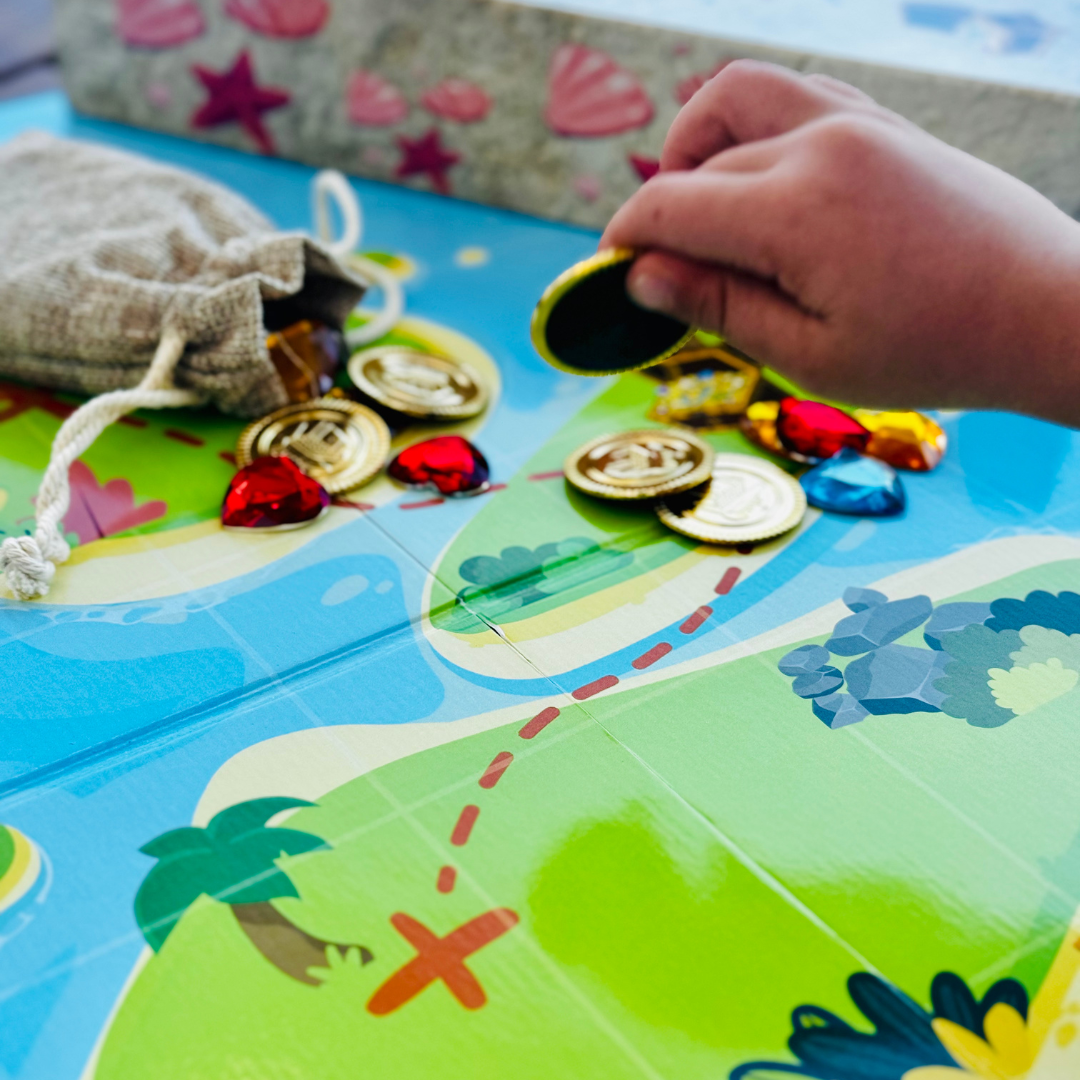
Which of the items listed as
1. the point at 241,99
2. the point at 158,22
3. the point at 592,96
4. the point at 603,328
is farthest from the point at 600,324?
the point at 158,22

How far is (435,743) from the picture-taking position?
56cm

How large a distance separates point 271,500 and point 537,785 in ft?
0.93

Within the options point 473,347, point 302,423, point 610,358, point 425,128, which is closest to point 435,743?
point 610,358

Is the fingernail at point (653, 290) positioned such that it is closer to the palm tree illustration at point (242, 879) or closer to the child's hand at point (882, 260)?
the child's hand at point (882, 260)

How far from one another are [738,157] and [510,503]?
338 mm

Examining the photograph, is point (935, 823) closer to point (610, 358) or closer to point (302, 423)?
point (610, 358)

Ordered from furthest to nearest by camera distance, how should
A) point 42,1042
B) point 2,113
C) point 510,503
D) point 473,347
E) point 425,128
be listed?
point 2,113, point 425,128, point 473,347, point 510,503, point 42,1042

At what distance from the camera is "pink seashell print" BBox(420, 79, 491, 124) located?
115 centimetres

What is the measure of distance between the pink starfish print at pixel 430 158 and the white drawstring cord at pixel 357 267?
19cm

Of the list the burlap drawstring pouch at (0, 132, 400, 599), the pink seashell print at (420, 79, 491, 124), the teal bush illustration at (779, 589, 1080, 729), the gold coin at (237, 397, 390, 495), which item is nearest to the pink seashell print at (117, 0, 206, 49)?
the pink seashell print at (420, 79, 491, 124)

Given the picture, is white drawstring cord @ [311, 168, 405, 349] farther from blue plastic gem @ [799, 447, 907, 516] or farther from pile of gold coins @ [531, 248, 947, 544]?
blue plastic gem @ [799, 447, 907, 516]

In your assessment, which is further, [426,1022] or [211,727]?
[211,727]

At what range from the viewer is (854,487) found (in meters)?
0.73

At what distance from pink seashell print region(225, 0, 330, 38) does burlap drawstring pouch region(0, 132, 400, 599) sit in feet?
1.21
